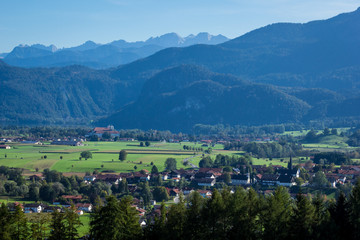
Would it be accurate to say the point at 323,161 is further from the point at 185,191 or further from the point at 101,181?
the point at 101,181

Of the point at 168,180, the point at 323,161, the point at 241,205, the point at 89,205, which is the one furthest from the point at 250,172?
the point at 241,205

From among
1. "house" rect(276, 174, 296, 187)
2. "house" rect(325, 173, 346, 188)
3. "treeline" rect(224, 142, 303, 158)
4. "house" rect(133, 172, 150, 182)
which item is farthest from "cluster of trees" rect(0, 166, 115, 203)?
"treeline" rect(224, 142, 303, 158)

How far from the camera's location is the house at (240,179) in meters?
85.5

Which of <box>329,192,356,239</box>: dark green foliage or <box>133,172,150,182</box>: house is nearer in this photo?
<box>329,192,356,239</box>: dark green foliage

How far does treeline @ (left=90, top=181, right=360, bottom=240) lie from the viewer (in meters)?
33.3

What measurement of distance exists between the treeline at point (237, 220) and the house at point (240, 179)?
4962cm

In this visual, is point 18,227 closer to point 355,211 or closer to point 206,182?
point 355,211

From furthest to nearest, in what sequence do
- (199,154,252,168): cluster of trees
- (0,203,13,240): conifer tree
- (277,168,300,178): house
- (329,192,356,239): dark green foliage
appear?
(199,154,252,168): cluster of trees, (277,168,300,178): house, (0,203,13,240): conifer tree, (329,192,356,239): dark green foliage

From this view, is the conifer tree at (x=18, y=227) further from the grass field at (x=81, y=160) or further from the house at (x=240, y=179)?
the grass field at (x=81, y=160)

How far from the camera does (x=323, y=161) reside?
104438 millimetres

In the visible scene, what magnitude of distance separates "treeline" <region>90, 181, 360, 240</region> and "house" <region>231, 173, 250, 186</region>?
4962 centimetres

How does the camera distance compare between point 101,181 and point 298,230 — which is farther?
point 101,181

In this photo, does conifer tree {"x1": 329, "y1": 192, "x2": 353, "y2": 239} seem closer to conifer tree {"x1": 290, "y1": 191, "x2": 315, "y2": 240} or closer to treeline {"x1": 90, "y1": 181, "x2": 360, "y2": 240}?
treeline {"x1": 90, "y1": 181, "x2": 360, "y2": 240}

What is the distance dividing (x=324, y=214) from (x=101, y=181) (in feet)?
167
